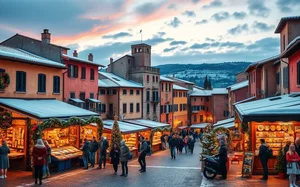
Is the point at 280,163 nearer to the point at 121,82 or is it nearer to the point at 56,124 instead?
the point at 56,124

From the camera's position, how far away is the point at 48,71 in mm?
26062

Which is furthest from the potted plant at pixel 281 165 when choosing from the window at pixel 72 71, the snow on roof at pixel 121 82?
the snow on roof at pixel 121 82

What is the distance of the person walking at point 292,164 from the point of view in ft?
42.7

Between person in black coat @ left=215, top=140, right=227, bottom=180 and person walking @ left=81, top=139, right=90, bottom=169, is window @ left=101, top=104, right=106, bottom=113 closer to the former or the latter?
person walking @ left=81, top=139, right=90, bottom=169

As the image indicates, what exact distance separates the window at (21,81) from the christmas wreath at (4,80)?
125 cm

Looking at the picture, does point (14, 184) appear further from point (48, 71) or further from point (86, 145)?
point (48, 71)

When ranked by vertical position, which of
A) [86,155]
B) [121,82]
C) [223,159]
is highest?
[121,82]

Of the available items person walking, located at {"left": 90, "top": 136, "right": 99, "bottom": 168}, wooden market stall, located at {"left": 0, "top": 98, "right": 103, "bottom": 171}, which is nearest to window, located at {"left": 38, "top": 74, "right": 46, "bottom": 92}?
wooden market stall, located at {"left": 0, "top": 98, "right": 103, "bottom": 171}

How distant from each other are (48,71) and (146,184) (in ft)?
47.6

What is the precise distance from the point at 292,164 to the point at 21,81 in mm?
17556

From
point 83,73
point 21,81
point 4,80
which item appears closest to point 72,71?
point 83,73

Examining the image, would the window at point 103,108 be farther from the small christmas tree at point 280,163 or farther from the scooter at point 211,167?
the small christmas tree at point 280,163

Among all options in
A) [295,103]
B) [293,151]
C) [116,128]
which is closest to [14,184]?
[116,128]

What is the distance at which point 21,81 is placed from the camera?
23.1 m
